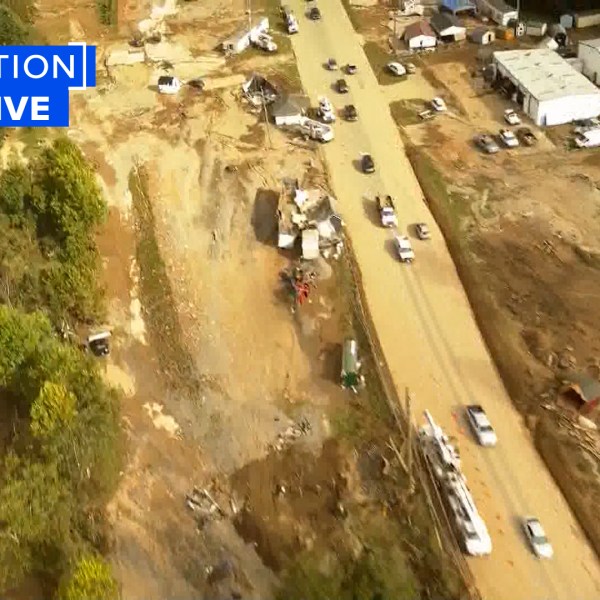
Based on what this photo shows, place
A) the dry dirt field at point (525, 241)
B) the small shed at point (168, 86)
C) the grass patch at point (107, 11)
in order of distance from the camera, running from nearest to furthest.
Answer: the dry dirt field at point (525, 241) → the small shed at point (168, 86) → the grass patch at point (107, 11)

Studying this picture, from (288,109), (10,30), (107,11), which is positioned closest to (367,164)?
(288,109)

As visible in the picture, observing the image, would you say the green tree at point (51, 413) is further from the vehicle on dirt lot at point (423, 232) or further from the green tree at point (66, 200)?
the vehicle on dirt lot at point (423, 232)

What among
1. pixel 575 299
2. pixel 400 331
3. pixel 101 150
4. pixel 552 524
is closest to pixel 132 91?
pixel 101 150

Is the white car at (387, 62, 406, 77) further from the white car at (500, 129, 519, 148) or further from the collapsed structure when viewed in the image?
the collapsed structure

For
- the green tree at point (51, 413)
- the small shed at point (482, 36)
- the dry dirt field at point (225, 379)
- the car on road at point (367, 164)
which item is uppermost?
the green tree at point (51, 413)

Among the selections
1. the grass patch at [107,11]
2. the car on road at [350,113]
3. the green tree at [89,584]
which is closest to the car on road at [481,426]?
the green tree at [89,584]

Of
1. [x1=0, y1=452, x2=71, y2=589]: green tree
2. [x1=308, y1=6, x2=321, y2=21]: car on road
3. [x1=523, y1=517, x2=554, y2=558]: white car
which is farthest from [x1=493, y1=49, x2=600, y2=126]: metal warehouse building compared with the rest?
[x1=0, y1=452, x2=71, y2=589]: green tree
